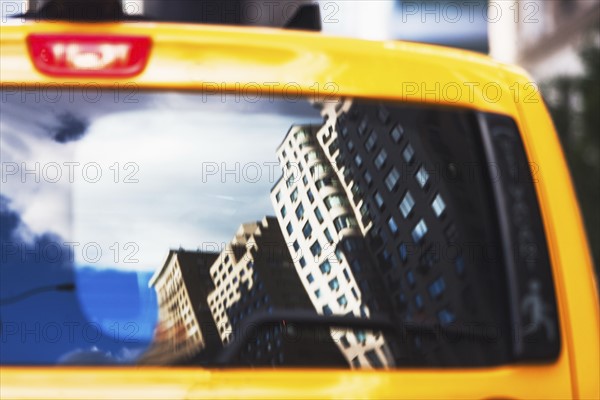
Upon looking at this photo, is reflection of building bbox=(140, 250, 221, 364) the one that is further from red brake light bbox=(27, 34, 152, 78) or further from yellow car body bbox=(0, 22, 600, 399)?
red brake light bbox=(27, 34, 152, 78)

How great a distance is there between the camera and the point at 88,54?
214 centimetres

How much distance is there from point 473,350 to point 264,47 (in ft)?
2.50

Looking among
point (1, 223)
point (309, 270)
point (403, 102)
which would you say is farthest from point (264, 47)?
point (1, 223)

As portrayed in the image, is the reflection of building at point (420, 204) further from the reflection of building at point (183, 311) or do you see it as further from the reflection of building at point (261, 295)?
the reflection of building at point (183, 311)

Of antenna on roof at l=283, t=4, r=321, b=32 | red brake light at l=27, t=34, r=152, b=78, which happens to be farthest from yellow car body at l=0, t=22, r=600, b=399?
antenna on roof at l=283, t=4, r=321, b=32

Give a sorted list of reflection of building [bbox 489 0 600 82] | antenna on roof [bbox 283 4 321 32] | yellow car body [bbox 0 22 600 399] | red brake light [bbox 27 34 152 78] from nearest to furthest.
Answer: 1. yellow car body [bbox 0 22 600 399]
2. red brake light [bbox 27 34 152 78]
3. antenna on roof [bbox 283 4 321 32]
4. reflection of building [bbox 489 0 600 82]

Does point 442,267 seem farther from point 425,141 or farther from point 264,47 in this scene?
point 264,47

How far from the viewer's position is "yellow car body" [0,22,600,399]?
77.9 inches

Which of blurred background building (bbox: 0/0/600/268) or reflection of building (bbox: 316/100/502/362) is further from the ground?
blurred background building (bbox: 0/0/600/268)

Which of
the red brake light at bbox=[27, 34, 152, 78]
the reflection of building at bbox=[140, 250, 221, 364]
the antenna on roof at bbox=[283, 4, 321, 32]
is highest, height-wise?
the antenna on roof at bbox=[283, 4, 321, 32]

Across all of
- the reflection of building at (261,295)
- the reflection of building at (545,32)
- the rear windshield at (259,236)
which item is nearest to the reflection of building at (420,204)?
the rear windshield at (259,236)

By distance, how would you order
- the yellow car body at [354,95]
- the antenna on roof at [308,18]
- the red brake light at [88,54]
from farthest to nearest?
the antenna on roof at [308,18] < the red brake light at [88,54] < the yellow car body at [354,95]

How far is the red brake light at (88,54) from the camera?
211 centimetres

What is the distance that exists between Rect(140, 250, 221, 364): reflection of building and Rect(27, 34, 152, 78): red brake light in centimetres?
41
